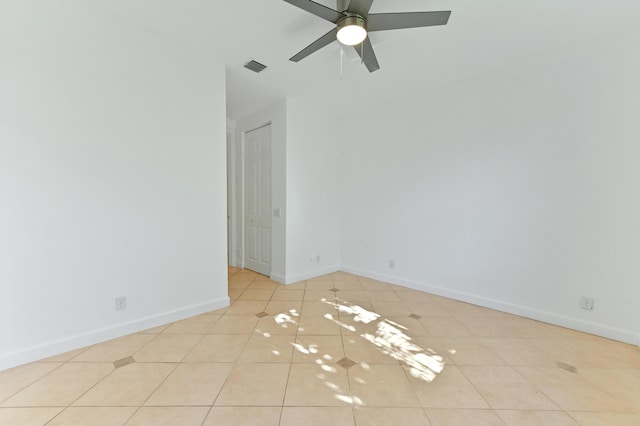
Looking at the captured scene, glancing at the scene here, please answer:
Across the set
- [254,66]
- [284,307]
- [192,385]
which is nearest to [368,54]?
[254,66]

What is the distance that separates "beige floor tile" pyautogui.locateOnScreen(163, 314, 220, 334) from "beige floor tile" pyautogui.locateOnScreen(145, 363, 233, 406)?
1.84ft

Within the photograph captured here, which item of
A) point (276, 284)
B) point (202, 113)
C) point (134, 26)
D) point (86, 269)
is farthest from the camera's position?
point (276, 284)

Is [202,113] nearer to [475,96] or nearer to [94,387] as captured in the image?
[94,387]

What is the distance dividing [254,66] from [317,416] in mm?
3264

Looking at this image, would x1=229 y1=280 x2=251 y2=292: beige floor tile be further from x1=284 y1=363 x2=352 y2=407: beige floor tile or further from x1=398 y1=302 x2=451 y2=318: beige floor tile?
x1=398 y1=302 x2=451 y2=318: beige floor tile

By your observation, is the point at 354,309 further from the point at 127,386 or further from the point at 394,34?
the point at 394,34

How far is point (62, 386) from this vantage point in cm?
167

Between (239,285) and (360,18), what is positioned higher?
(360,18)

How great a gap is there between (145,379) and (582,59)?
185 inches

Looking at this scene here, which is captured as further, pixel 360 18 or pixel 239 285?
pixel 239 285

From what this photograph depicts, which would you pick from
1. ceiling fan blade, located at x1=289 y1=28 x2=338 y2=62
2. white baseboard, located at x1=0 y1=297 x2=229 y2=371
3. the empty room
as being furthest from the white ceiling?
white baseboard, located at x1=0 y1=297 x2=229 y2=371

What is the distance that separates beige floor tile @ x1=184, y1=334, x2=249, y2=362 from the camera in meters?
2.00

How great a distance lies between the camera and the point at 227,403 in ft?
5.08

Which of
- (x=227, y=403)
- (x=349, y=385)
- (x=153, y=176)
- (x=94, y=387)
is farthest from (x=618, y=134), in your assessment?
(x=94, y=387)
